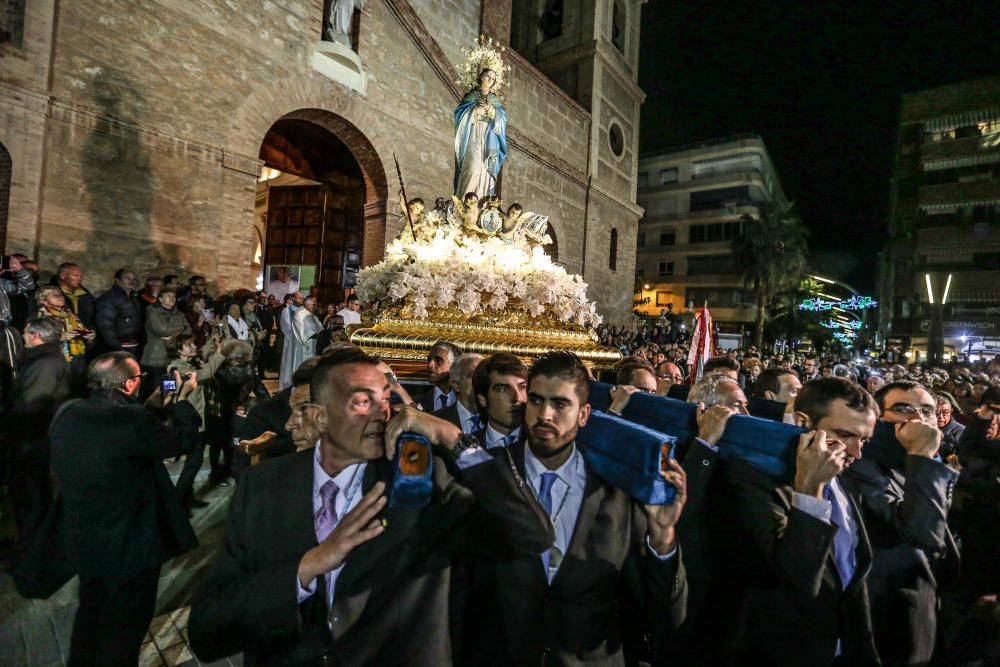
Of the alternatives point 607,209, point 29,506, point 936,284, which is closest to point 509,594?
point 29,506

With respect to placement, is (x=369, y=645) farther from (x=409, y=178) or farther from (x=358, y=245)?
(x=358, y=245)

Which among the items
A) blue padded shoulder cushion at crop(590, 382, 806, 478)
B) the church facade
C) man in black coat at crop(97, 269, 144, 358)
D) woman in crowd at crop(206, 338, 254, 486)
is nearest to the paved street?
woman in crowd at crop(206, 338, 254, 486)

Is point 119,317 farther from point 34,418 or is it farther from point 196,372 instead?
point 34,418

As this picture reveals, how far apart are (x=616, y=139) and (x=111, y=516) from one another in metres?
24.0

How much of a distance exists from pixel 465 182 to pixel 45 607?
616 cm

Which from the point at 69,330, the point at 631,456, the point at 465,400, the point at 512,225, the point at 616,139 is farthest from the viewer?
the point at 616,139

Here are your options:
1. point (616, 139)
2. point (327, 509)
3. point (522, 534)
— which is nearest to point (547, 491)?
point (522, 534)

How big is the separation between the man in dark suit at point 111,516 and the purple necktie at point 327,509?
155 centimetres

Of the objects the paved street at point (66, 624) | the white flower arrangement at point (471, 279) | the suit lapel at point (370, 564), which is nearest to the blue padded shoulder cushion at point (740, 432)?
the suit lapel at point (370, 564)

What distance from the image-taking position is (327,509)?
1824 mm

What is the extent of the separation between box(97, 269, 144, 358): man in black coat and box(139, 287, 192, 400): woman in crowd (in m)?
0.28

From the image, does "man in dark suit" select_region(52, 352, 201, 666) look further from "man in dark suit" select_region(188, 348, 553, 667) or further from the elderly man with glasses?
the elderly man with glasses

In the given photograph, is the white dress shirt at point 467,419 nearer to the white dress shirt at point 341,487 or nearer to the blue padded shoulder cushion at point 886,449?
the white dress shirt at point 341,487

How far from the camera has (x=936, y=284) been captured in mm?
32875
